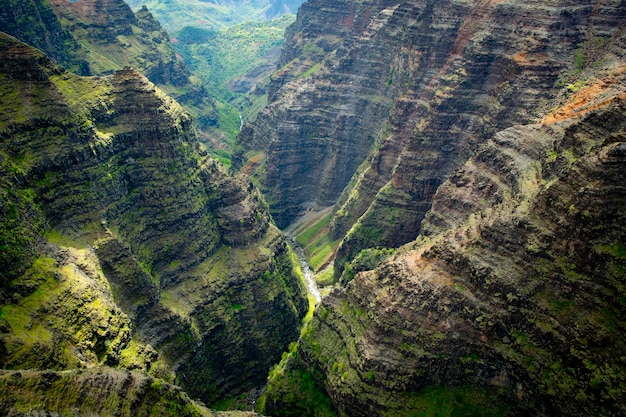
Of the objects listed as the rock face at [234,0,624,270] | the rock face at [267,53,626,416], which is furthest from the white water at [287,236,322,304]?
the rock face at [267,53,626,416]

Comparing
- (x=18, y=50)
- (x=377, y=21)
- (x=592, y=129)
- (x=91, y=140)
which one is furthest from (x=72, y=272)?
(x=377, y=21)

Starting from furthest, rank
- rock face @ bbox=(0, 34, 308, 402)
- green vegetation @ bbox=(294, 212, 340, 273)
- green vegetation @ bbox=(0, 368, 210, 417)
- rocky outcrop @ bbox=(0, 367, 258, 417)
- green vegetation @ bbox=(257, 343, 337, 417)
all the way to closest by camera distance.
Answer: green vegetation @ bbox=(294, 212, 340, 273) → green vegetation @ bbox=(257, 343, 337, 417) → rock face @ bbox=(0, 34, 308, 402) → green vegetation @ bbox=(0, 368, 210, 417) → rocky outcrop @ bbox=(0, 367, 258, 417)

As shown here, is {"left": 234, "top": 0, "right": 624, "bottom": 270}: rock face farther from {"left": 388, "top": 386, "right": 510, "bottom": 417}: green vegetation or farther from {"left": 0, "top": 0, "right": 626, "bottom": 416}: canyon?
{"left": 388, "top": 386, "right": 510, "bottom": 417}: green vegetation

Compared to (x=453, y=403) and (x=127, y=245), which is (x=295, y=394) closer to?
(x=453, y=403)

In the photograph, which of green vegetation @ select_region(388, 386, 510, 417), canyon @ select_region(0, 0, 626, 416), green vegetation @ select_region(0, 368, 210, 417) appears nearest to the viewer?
green vegetation @ select_region(0, 368, 210, 417)

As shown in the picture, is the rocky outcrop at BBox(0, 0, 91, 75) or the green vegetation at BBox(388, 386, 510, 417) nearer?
the green vegetation at BBox(388, 386, 510, 417)

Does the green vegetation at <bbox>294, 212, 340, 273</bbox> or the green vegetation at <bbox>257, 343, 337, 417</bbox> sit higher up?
the green vegetation at <bbox>257, 343, 337, 417</bbox>

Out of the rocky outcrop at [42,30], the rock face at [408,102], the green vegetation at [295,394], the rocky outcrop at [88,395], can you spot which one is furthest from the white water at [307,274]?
the rocky outcrop at [42,30]
